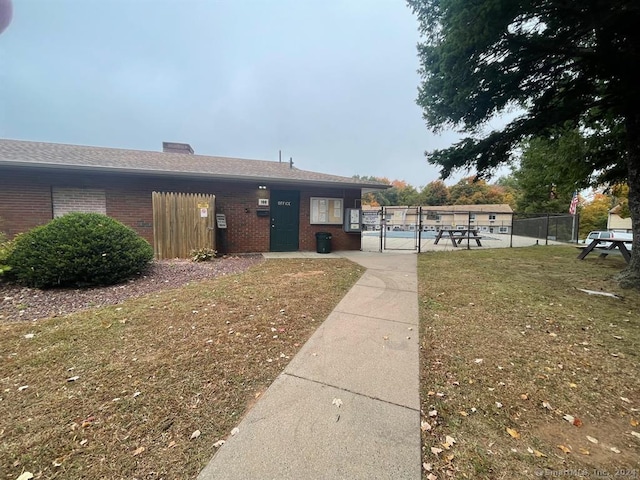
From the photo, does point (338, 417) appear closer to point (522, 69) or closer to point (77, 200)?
point (522, 69)

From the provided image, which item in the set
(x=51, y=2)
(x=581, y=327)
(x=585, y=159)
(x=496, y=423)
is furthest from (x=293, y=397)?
(x=51, y=2)

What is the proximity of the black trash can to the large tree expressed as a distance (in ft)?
14.5

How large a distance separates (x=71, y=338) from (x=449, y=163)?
7.66 metres

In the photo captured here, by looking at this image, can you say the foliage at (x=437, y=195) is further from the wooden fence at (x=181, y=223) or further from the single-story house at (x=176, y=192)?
the wooden fence at (x=181, y=223)

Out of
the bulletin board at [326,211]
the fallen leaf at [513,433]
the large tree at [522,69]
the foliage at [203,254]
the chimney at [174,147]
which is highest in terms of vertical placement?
the chimney at [174,147]

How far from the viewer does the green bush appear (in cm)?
465

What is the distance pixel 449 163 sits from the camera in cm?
666

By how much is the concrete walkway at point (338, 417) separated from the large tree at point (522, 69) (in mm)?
4798

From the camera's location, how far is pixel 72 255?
4.73m

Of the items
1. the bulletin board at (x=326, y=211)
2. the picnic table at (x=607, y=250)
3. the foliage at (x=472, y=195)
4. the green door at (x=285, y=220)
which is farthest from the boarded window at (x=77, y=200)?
the foliage at (x=472, y=195)

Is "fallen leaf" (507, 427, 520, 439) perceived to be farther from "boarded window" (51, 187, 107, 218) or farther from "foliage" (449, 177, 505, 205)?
"foliage" (449, 177, 505, 205)

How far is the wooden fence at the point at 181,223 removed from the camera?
26.1ft

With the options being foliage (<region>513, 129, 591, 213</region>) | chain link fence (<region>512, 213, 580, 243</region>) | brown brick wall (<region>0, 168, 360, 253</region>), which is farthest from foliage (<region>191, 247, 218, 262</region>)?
chain link fence (<region>512, 213, 580, 243</region>)

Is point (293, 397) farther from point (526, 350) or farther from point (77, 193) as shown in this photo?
point (77, 193)
